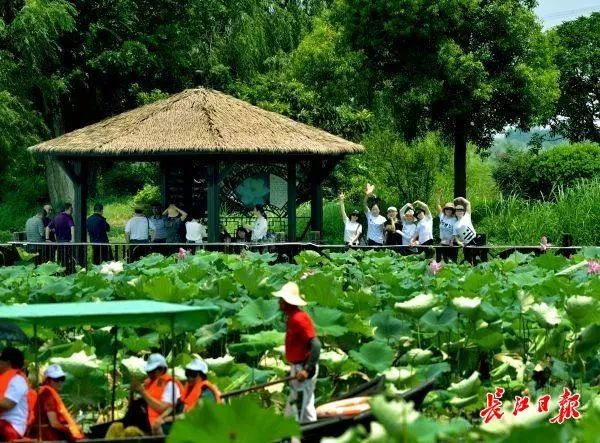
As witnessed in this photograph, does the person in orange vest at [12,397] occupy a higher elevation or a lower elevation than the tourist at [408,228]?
lower

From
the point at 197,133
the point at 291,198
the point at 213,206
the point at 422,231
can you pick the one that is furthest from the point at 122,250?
the point at 422,231

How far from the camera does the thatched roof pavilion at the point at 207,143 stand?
2167 cm

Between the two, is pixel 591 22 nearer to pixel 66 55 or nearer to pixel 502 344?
pixel 66 55

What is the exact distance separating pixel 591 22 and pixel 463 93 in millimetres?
14271

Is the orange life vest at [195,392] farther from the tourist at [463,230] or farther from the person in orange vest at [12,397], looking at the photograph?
the tourist at [463,230]

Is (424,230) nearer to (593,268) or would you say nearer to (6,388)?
(593,268)

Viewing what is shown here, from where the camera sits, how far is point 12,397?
7.61 metres

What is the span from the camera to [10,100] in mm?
26953

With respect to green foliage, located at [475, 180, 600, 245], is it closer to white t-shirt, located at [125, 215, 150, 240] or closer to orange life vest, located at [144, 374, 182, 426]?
white t-shirt, located at [125, 215, 150, 240]

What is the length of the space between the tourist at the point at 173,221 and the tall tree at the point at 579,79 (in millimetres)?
19480

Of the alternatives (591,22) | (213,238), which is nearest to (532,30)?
(213,238)

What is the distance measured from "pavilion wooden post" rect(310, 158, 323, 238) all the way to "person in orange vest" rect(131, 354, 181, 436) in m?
15.2

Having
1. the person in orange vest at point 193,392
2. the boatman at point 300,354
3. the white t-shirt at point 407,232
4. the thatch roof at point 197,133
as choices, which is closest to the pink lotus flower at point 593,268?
the boatman at point 300,354

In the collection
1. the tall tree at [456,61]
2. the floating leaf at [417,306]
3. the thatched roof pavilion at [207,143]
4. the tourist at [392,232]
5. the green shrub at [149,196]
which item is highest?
the tall tree at [456,61]
